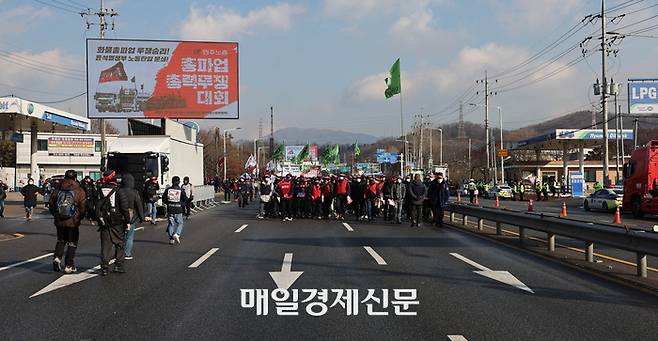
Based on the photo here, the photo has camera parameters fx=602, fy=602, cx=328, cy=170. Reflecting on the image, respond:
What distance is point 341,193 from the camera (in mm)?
24234

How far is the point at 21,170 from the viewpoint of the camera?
7469 cm

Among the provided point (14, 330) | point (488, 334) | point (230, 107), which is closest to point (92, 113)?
point (230, 107)

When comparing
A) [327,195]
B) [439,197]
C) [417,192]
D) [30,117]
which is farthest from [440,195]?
[30,117]

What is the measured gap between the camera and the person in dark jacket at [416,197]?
65.8ft

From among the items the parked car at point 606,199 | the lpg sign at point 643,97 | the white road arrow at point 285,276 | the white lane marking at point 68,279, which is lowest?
the white lane marking at point 68,279

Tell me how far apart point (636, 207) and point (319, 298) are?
23.2 m

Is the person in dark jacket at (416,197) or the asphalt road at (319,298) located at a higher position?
the person in dark jacket at (416,197)

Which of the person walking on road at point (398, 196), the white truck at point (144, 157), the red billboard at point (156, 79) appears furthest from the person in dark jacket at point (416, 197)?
the red billboard at point (156, 79)

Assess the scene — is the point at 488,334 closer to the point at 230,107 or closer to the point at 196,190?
the point at 196,190

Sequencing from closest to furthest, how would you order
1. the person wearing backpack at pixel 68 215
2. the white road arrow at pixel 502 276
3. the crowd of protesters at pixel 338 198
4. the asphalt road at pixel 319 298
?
1. the asphalt road at pixel 319 298
2. the white road arrow at pixel 502 276
3. the person wearing backpack at pixel 68 215
4. the crowd of protesters at pixel 338 198

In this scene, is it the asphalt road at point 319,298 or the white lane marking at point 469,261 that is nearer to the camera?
the asphalt road at point 319,298

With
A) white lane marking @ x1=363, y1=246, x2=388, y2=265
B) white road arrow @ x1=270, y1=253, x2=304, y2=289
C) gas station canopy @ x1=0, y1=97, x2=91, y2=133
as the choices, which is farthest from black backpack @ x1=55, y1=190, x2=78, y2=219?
gas station canopy @ x1=0, y1=97, x2=91, y2=133

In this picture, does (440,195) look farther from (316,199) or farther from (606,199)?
(606,199)

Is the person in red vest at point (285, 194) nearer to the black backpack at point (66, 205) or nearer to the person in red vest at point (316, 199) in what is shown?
the person in red vest at point (316, 199)
